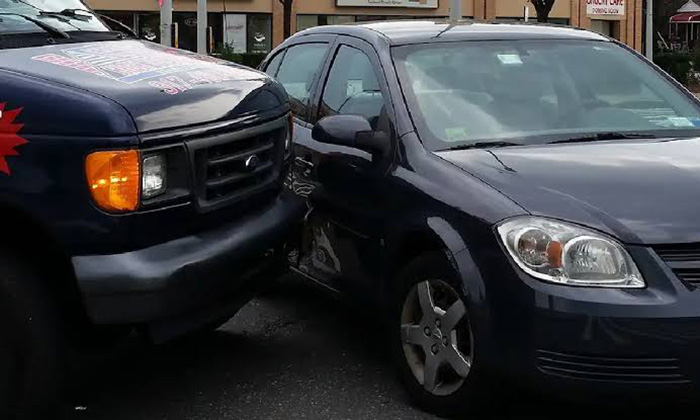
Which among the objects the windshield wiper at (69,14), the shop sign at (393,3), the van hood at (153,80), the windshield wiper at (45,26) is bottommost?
the van hood at (153,80)

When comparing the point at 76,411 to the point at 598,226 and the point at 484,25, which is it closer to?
the point at 598,226

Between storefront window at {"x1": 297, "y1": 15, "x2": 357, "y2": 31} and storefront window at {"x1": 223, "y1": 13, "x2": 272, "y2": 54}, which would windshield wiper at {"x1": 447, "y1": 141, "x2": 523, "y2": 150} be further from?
storefront window at {"x1": 297, "y1": 15, "x2": 357, "y2": 31}

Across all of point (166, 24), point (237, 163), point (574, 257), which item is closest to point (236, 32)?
point (166, 24)

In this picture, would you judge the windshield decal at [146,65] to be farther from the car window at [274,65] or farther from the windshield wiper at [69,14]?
the car window at [274,65]

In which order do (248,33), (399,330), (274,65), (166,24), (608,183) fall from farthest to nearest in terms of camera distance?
1. (248,33)
2. (166,24)
3. (274,65)
4. (399,330)
5. (608,183)

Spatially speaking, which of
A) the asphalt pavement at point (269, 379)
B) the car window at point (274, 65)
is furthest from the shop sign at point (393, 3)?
the asphalt pavement at point (269, 379)

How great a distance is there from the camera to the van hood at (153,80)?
3.31m

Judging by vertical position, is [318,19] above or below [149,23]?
above

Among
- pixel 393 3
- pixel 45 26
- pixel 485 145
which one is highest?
pixel 393 3

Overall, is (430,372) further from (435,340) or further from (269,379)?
(269,379)

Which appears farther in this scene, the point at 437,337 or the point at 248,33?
the point at 248,33

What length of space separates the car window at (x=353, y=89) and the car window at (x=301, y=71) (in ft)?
0.74

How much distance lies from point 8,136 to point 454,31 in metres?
2.50

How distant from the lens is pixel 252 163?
12.8 ft
